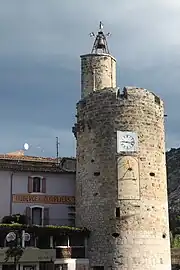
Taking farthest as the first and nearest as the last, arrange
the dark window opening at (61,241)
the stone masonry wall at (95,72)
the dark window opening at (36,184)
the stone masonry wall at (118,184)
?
the stone masonry wall at (95,72) < the dark window opening at (36,184) < the dark window opening at (61,241) < the stone masonry wall at (118,184)

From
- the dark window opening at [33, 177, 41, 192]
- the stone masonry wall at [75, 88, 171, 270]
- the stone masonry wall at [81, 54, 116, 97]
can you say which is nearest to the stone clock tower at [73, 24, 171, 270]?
the stone masonry wall at [75, 88, 171, 270]

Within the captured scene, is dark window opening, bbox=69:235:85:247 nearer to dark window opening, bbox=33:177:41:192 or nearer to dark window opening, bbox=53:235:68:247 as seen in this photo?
dark window opening, bbox=53:235:68:247

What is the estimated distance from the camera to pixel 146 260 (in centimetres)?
3319

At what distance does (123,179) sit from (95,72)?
31.2 ft

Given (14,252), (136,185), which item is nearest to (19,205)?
(14,252)

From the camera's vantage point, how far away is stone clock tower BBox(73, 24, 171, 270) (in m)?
33.4

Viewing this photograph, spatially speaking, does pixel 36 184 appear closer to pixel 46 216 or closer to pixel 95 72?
pixel 46 216

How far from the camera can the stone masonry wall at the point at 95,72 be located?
1550 inches

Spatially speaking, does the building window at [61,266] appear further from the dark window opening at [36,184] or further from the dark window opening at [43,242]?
the dark window opening at [36,184]

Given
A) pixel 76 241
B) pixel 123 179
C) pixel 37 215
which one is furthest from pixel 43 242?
pixel 123 179

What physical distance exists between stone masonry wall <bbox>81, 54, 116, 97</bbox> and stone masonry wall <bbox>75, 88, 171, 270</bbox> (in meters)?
2.57

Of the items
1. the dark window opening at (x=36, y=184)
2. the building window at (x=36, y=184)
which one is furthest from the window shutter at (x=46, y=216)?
the dark window opening at (x=36, y=184)

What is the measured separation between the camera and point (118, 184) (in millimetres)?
34031

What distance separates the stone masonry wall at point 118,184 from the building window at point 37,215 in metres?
3.03
